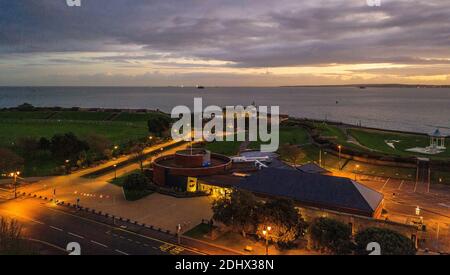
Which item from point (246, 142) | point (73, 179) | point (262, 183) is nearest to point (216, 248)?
point (262, 183)

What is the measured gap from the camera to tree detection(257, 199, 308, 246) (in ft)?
110

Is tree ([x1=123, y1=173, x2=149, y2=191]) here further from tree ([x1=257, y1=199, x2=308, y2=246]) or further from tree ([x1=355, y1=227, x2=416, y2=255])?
tree ([x1=355, y1=227, x2=416, y2=255])

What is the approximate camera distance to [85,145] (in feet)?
228

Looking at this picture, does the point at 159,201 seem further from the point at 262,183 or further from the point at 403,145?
→ the point at 403,145

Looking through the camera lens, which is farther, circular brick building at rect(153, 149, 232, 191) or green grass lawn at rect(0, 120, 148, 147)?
green grass lawn at rect(0, 120, 148, 147)

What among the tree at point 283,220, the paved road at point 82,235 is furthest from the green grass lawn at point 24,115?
the tree at point 283,220

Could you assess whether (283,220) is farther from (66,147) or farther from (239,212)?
(66,147)

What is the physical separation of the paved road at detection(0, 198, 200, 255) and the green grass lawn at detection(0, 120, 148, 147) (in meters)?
46.9

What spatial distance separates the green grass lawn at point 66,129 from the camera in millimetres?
95938

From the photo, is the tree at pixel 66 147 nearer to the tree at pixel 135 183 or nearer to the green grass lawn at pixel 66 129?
the green grass lawn at pixel 66 129

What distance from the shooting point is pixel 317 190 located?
3975cm

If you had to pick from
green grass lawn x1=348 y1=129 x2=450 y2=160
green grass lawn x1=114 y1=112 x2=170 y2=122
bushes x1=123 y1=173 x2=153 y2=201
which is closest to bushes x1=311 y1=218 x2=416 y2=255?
bushes x1=123 y1=173 x2=153 y2=201

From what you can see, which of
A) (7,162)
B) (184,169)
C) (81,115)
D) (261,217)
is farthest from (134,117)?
(261,217)
